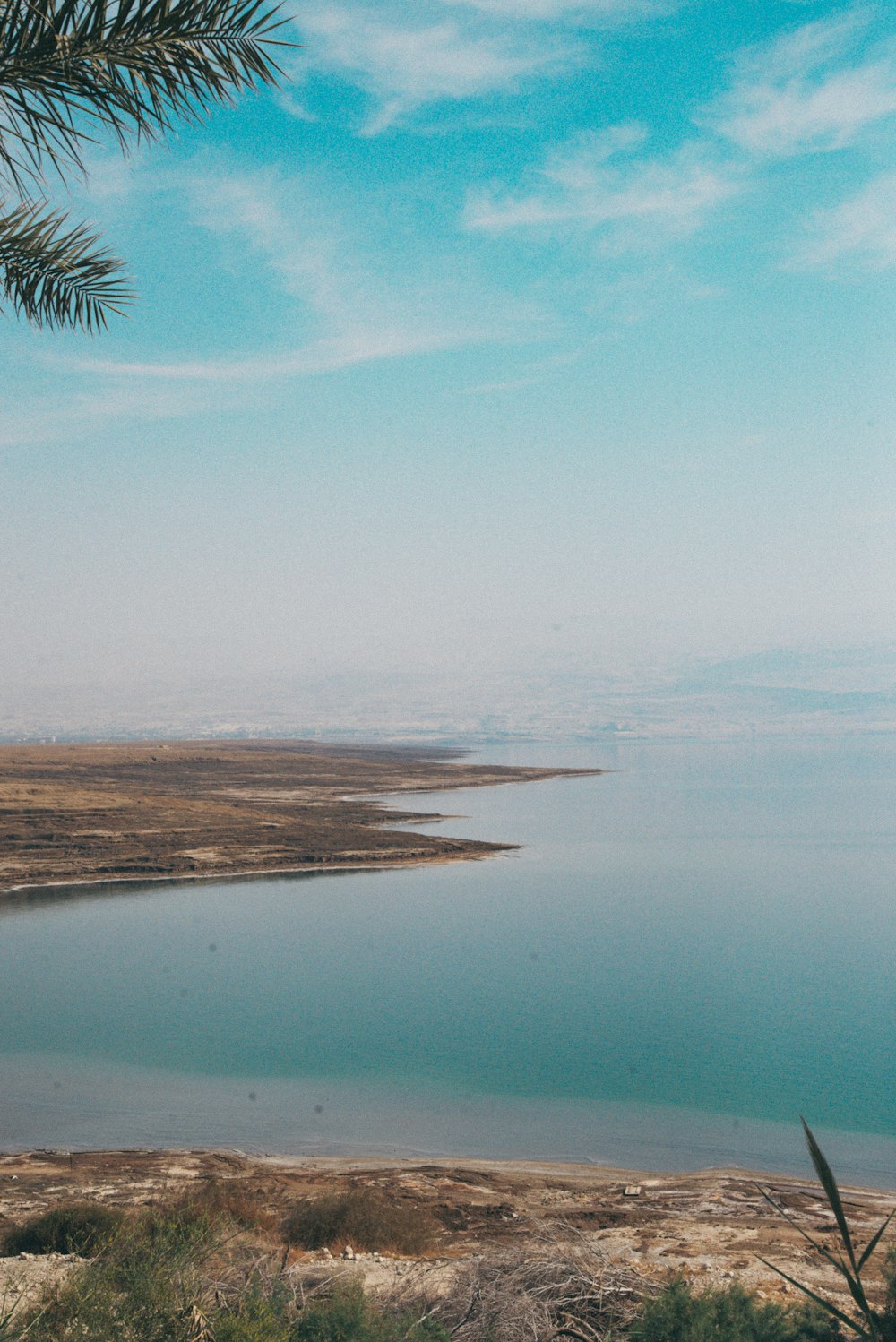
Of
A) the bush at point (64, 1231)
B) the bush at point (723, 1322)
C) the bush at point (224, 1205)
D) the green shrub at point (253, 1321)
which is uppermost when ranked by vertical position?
the green shrub at point (253, 1321)

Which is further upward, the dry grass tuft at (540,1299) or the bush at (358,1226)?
the dry grass tuft at (540,1299)

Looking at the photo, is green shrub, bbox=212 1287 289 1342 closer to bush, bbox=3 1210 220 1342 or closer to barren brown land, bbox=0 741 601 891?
bush, bbox=3 1210 220 1342

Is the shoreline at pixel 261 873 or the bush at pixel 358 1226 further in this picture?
the shoreline at pixel 261 873

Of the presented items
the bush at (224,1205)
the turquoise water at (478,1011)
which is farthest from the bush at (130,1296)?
the turquoise water at (478,1011)

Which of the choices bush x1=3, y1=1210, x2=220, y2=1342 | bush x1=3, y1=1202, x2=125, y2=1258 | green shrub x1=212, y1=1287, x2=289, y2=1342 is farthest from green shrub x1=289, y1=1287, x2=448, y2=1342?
bush x1=3, y1=1202, x2=125, y2=1258

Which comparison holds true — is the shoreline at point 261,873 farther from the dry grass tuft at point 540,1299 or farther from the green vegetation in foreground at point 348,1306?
the dry grass tuft at point 540,1299

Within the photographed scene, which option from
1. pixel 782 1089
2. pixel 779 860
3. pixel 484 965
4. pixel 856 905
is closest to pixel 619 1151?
pixel 782 1089

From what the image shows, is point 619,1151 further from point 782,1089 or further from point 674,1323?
point 674,1323

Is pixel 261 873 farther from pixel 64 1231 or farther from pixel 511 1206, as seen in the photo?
pixel 64 1231
